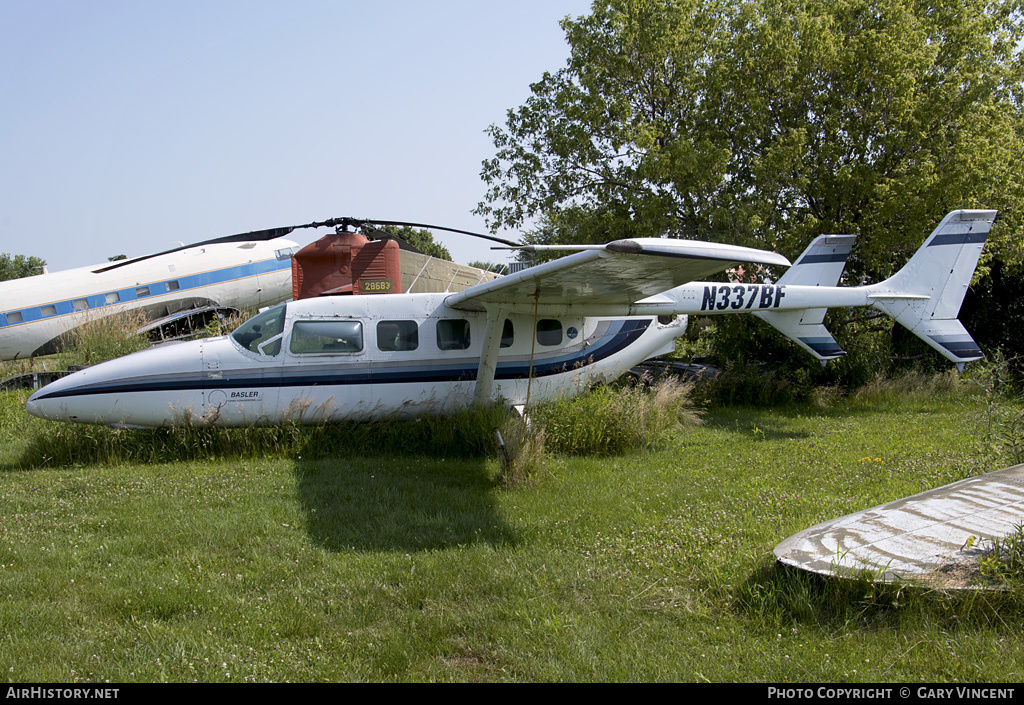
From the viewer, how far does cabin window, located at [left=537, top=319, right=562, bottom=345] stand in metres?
10.5

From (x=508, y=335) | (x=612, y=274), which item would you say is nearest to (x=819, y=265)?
→ (x=508, y=335)

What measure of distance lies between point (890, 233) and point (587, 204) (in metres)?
5.94

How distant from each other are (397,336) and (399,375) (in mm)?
549

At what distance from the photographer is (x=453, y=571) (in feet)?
16.9

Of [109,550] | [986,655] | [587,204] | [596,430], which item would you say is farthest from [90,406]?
[587,204]

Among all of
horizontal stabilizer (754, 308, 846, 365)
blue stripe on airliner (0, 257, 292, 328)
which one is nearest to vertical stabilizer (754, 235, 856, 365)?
horizontal stabilizer (754, 308, 846, 365)

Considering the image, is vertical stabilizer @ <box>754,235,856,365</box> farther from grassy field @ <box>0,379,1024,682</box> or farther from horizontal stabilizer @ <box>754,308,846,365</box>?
grassy field @ <box>0,379,1024,682</box>

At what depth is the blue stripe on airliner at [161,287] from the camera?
15617 mm

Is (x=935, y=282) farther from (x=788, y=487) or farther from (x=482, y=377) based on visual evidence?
(x=482, y=377)

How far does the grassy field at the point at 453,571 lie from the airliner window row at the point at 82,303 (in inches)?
322

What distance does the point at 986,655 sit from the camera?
365 centimetres

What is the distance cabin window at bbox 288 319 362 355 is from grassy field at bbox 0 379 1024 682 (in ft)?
4.03

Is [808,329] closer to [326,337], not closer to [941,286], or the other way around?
[941,286]

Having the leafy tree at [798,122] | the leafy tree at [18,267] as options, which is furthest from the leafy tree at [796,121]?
the leafy tree at [18,267]
